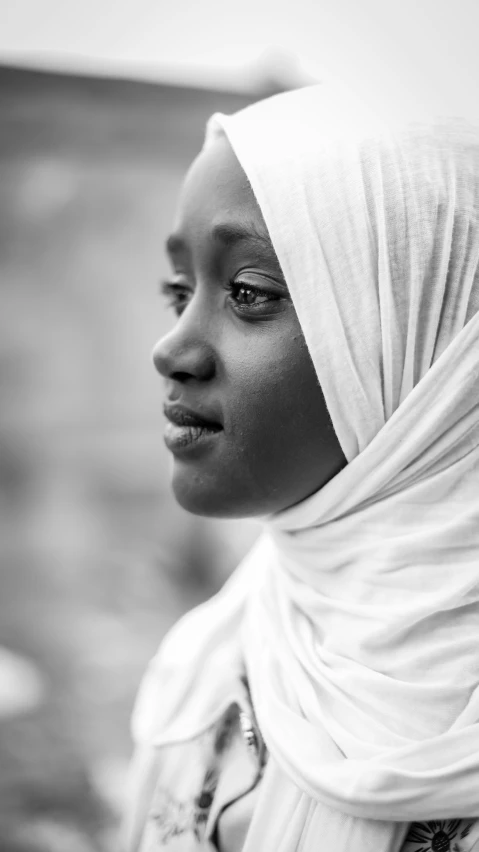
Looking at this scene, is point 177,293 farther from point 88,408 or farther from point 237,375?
point 88,408

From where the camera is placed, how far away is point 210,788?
0.89 m

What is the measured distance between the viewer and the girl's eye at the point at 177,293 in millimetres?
921

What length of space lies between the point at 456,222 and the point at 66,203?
148 centimetres

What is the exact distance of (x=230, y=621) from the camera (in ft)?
3.58

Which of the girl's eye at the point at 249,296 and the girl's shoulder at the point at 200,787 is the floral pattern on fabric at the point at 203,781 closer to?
the girl's shoulder at the point at 200,787

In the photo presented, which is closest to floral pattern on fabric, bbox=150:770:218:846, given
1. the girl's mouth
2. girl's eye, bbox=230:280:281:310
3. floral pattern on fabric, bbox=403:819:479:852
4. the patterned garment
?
the patterned garment

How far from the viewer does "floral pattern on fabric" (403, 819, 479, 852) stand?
2.26 feet

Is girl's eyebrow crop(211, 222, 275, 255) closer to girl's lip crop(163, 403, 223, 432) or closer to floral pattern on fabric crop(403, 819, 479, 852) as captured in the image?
girl's lip crop(163, 403, 223, 432)

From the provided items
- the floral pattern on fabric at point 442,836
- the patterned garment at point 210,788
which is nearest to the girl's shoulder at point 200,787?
the patterned garment at point 210,788

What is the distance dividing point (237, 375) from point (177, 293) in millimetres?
222

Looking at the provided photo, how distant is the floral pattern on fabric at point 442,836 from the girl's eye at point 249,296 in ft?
1.88

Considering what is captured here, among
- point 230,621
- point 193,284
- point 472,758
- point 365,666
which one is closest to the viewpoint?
point 472,758

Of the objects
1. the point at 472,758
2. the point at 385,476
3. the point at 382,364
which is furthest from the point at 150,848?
the point at 382,364

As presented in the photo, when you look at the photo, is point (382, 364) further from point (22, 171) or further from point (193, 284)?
point (22, 171)
